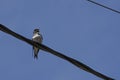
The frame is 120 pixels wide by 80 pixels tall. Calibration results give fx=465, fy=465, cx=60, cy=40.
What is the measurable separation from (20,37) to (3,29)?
0.27 metres

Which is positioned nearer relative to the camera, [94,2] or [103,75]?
[103,75]

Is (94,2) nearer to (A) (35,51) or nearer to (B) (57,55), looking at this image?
(B) (57,55)

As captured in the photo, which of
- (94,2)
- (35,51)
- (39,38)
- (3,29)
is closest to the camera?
(3,29)

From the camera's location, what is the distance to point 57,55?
21.5ft

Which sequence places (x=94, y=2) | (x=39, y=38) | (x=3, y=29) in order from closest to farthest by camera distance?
(x=3, y=29) → (x=94, y=2) → (x=39, y=38)

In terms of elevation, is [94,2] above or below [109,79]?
above

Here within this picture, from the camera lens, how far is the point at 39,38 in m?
14.9

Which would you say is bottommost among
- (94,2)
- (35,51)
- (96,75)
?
(96,75)

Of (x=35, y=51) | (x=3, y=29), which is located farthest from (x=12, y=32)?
(x=35, y=51)

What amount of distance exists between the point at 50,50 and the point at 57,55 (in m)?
0.15

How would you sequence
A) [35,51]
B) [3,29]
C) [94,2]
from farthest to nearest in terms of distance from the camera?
1. [35,51]
2. [94,2]
3. [3,29]

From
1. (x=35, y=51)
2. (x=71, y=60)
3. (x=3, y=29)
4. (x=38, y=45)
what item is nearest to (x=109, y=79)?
(x=71, y=60)

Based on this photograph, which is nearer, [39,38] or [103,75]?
[103,75]

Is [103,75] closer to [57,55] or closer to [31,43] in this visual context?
[57,55]
